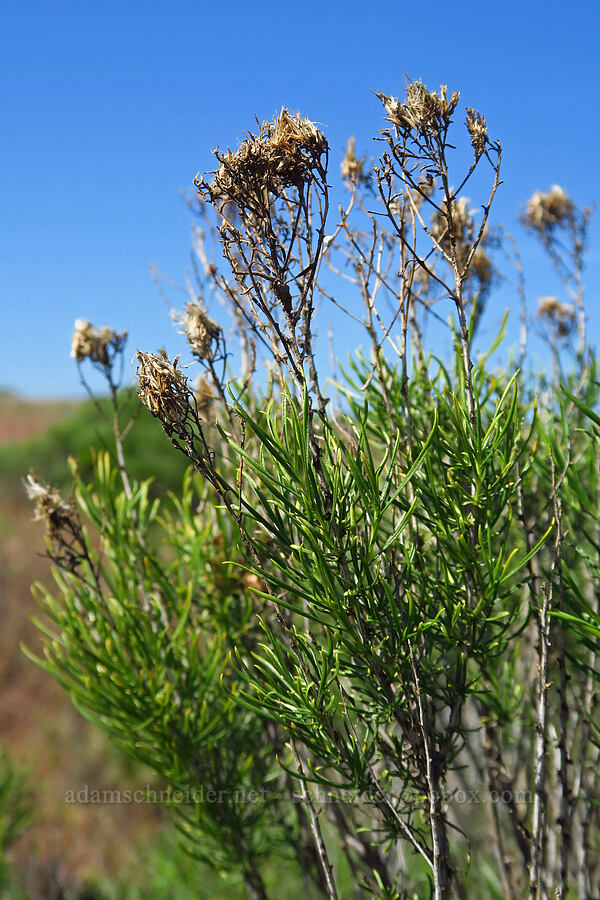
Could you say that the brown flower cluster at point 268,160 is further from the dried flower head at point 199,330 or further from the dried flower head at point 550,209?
the dried flower head at point 550,209

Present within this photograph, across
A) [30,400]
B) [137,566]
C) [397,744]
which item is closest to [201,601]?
[137,566]

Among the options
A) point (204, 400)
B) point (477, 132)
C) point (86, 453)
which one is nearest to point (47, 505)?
point (204, 400)

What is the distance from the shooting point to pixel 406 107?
0.53m

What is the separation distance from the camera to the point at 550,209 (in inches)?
47.9

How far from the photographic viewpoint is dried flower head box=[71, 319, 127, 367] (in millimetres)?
883

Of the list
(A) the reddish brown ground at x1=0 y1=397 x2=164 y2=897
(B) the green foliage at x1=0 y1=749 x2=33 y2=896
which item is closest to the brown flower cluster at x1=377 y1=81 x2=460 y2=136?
(B) the green foliage at x1=0 y1=749 x2=33 y2=896

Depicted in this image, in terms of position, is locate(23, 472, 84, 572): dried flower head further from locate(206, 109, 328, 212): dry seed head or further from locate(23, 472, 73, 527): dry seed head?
locate(206, 109, 328, 212): dry seed head

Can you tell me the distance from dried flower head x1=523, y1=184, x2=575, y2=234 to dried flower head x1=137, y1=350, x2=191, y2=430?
0.95 meters

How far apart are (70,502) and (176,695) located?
0.27m

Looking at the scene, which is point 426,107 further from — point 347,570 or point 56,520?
point 56,520

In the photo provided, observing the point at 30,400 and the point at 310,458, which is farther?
the point at 30,400

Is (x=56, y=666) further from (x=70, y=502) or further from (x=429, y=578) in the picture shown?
(x=429, y=578)

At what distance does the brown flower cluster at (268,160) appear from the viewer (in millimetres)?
503

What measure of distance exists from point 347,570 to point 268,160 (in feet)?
1.03
